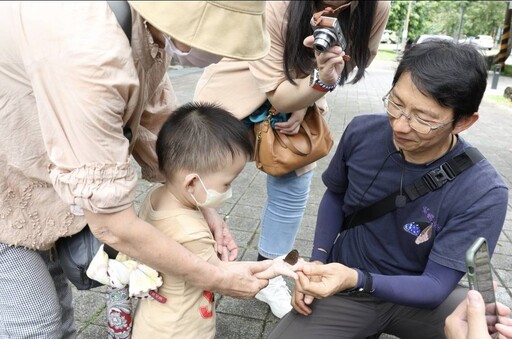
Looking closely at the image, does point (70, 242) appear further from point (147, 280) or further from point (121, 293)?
point (147, 280)

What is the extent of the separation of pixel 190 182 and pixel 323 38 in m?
0.79

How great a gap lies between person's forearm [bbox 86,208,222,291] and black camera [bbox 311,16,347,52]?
0.96m

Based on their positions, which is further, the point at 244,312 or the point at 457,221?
the point at 244,312

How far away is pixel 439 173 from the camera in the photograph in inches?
73.4

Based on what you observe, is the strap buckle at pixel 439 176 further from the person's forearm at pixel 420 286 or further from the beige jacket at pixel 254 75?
the beige jacket at pixel 254 75

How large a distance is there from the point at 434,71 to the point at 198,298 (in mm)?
1226

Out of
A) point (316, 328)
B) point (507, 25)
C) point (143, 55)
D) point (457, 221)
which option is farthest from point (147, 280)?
point (507, 25)

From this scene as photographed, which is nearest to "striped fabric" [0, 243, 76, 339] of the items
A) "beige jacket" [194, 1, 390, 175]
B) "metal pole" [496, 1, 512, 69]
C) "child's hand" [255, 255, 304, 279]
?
"child's hand" [255, 255, 304, 279]

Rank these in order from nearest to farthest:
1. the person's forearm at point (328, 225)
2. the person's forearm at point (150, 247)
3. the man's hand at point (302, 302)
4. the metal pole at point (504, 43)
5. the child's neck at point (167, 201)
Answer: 1. the person's forearm at point (150, 247)
2. the child's neck at point (167, 201)
3. the man's hand at point (302, 302)
4. the person's forearm at point (328, 225)
5. the metal pole at point (504, 43)

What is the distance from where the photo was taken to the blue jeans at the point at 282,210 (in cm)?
258

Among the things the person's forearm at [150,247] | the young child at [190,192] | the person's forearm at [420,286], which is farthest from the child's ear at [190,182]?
the person's forearm at [420,286]

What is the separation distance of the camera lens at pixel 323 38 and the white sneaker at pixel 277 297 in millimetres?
1426

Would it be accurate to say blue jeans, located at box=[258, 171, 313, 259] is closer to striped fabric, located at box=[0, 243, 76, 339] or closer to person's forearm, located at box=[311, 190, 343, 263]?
person's forearm, located at box=[311, 190, 343, 263]

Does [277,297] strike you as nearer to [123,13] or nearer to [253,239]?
[253,239]
